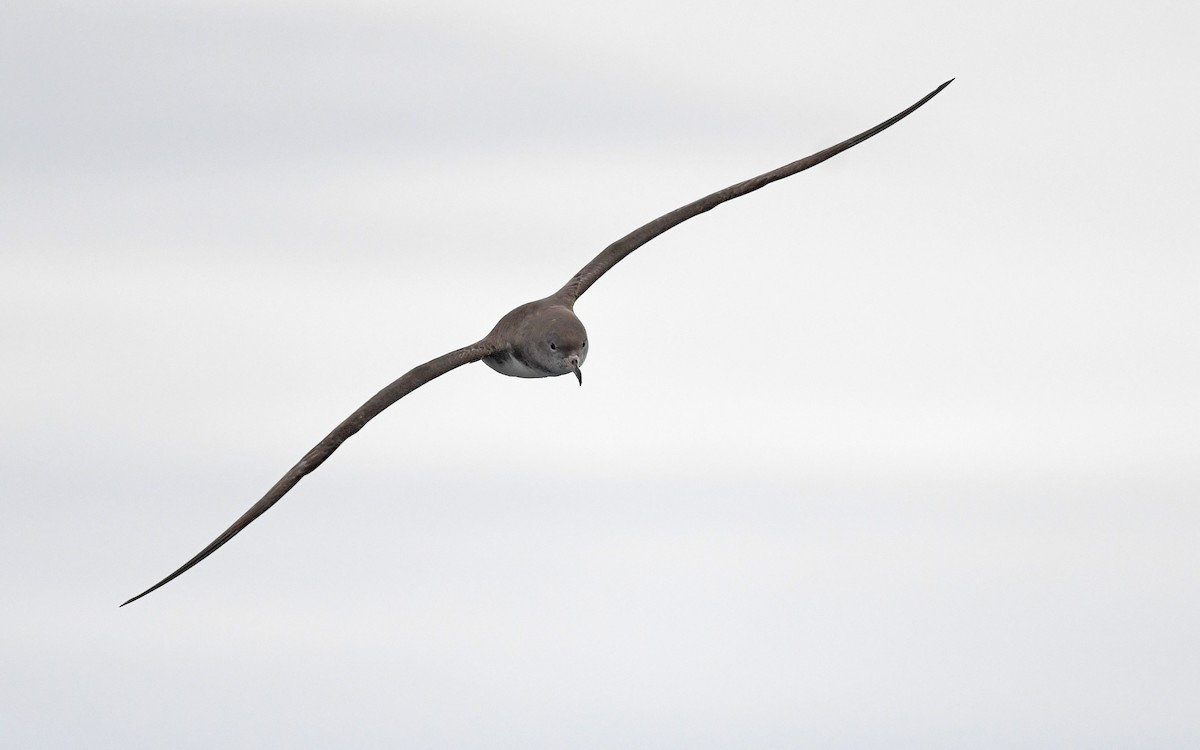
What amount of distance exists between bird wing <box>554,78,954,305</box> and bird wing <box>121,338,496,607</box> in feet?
7.47

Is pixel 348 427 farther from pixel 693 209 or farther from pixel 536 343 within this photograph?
pixel 693 209

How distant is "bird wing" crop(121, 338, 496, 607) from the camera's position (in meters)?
21.3

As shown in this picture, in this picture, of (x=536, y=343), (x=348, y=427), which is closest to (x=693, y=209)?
(x=536, y=343)

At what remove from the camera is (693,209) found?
27.0m

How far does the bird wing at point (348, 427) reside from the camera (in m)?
21.3

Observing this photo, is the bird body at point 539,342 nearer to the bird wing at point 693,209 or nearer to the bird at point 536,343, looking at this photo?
the bird at point 536,343

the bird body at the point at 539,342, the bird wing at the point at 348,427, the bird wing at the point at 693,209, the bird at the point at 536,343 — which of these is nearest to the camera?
the bird wing at the point at 348,427

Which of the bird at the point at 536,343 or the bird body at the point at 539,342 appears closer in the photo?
the bird at the point at 536,343

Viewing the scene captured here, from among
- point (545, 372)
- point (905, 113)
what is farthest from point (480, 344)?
point (905, 113)

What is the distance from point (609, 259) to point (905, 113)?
5.10m

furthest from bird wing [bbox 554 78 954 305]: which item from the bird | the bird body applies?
the bird body

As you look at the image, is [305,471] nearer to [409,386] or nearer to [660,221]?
[409,386]

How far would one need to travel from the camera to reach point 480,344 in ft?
82.0

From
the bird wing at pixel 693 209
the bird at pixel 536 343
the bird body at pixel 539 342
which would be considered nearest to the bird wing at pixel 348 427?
the bird at pixel 536 343
